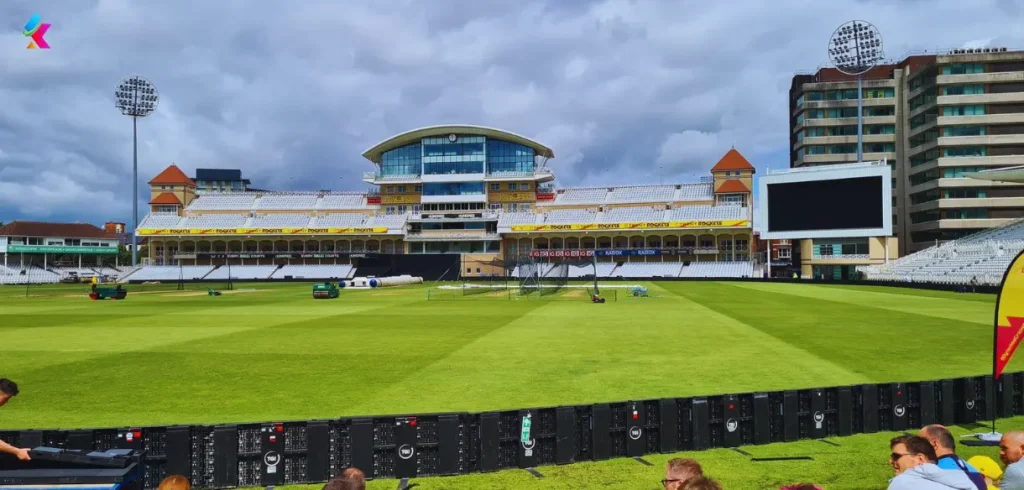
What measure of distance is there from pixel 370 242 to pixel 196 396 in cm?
9380

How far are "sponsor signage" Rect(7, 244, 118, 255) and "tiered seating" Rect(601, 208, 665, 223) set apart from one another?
8517 cm

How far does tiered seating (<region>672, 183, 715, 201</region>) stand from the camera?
318ft

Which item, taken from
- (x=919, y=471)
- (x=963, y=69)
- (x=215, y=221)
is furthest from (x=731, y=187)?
(x=919, y=471)

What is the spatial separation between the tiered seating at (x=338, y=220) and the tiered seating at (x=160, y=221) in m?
23.1

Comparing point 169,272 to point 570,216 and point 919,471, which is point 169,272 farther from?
point 919,471

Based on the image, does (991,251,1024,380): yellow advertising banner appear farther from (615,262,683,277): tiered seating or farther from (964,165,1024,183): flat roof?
(615,262,683,277): tiered seating

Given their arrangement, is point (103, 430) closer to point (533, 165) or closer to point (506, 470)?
point (506, 470)

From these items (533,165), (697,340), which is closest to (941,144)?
(533,165)

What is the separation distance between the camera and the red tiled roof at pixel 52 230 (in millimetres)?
104375

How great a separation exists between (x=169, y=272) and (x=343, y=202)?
2844 centimetres

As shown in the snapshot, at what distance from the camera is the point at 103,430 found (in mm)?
8086

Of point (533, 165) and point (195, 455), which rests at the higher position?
point (533, 165)

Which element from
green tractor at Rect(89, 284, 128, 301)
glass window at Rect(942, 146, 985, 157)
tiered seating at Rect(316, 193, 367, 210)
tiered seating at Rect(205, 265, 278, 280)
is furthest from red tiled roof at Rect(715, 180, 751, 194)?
green tractor at Rect(89, 284, 128, 301)

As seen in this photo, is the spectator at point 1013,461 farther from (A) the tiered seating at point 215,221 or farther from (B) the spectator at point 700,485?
(A) the tiered seating at point 215,221
